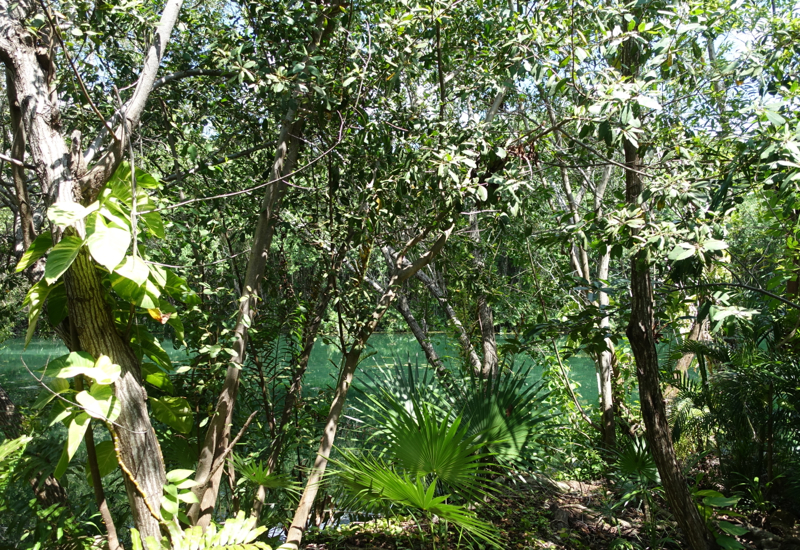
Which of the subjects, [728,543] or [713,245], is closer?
[713,245]

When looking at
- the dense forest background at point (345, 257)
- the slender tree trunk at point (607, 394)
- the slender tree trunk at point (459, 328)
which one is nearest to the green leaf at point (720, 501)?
the dense forest background at point (345, 257)

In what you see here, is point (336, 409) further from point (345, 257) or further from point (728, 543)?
point (728, 543)

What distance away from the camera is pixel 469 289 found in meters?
3.87

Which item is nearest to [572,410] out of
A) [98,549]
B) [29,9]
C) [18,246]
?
[98,549]

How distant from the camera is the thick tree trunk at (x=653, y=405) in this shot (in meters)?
2.63

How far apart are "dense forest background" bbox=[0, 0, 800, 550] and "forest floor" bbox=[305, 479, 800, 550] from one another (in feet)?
0.08

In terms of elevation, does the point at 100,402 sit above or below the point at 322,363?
above

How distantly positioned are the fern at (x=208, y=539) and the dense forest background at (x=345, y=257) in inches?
0.4

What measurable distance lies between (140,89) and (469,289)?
258 centimetres

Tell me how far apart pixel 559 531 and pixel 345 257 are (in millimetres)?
2134

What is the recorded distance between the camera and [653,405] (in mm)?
2684

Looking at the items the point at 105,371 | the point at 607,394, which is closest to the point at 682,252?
the point at 105,371

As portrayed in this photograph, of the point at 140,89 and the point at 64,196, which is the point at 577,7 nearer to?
the point at 140,89

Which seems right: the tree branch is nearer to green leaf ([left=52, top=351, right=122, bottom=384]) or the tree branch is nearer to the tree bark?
the tree bark
